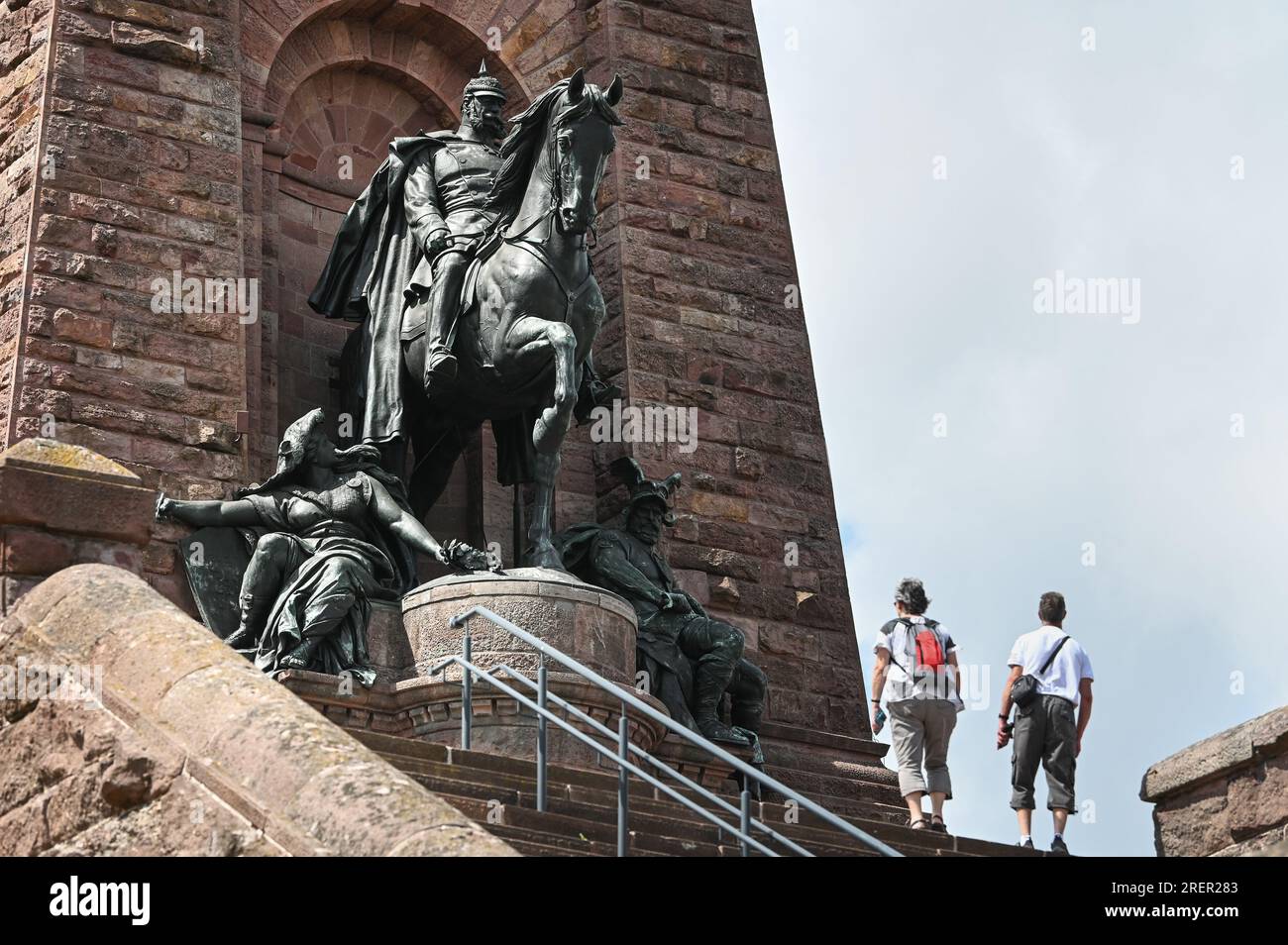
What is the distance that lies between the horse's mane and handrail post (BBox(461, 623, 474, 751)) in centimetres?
300

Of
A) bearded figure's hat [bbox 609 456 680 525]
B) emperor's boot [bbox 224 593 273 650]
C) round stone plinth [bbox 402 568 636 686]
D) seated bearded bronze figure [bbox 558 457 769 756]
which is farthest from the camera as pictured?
bearded figure's hat [bbox 609 456 680 525]

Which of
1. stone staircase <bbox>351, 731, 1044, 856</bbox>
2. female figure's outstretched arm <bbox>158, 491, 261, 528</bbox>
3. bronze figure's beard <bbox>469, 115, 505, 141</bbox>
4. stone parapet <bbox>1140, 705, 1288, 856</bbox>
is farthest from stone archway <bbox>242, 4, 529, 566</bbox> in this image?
stone parapet <bbox>1140, 705, 1288, 856</bbox>

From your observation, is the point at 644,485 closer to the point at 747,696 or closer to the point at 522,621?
the point at 747,696

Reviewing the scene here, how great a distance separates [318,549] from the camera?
1528 centimetres

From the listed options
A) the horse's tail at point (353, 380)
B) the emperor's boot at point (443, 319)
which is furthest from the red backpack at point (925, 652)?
the horse's tail at point (353, 380)

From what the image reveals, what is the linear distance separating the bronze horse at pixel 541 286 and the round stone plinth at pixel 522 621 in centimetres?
78

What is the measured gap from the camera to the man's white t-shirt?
1388 centimetres

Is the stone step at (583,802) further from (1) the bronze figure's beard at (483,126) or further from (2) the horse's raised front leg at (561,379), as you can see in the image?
(1) the bronze figure's beard at (483,126)

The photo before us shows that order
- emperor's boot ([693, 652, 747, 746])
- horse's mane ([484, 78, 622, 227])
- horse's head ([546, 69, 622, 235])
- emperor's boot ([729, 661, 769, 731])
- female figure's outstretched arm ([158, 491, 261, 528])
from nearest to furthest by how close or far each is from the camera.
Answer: horse's head ([546, 69, 622, 235]) < female figure's outstretched arm ([158, 491, 261, 528]) < horse's mane ([484, 78, 622, 227]) < emperor's boot ([693, 652, 747, 746]) < emperor's boot ([729, 661, 769, 731])

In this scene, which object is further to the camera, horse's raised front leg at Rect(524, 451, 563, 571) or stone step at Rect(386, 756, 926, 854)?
horse's raised front leg at Rect(524, 451, 563, 571)

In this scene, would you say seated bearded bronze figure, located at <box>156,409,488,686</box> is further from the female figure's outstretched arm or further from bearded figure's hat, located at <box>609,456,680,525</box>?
bearded figure's hat, located at <box>609,456,680,525</box>

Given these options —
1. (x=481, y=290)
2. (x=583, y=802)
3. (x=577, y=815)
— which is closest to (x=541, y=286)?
(x=481, y=290)

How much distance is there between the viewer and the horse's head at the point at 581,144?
604 inches
